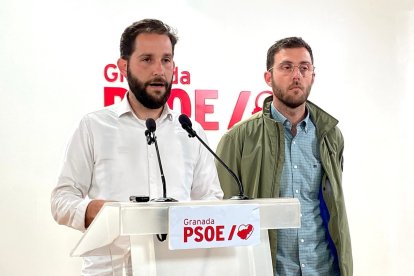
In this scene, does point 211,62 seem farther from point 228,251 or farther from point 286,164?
point 228,251

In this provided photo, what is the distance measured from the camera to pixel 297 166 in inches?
104

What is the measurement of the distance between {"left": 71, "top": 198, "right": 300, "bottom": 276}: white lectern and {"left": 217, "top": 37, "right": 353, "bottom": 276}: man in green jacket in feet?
3.46

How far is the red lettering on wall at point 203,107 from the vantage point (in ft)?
12.1

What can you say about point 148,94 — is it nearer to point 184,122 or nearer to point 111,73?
point 184,122

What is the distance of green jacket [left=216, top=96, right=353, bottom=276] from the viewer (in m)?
2.55

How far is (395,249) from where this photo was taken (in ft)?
13.4

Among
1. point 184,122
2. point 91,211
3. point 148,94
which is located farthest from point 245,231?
point 148,94

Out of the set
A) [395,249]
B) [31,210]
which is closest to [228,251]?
[31,210]

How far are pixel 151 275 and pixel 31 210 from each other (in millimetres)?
2153

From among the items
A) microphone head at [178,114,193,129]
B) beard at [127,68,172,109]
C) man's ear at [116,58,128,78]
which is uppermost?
man's ear at [116,58,128,78]

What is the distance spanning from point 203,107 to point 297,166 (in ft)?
3.96

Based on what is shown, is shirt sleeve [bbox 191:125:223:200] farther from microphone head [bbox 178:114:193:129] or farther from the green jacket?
microphone head [bbox 178:114:193:129]

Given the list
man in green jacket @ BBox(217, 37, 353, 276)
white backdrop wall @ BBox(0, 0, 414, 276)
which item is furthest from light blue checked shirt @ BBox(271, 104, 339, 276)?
white backdrop wall @ BBox(0, 0, 414, 276)

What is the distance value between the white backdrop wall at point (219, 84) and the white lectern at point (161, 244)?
1940 mm
